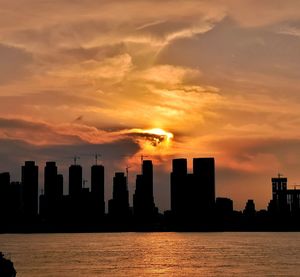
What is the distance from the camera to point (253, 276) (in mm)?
162000

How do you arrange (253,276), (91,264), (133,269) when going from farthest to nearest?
(91,264) < (133,269) < (253,276)

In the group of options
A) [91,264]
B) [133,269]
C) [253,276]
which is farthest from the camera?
[91,264]

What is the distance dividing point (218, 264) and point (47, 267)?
4470 cm

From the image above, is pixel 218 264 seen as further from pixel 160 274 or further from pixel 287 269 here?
pixel 160 274

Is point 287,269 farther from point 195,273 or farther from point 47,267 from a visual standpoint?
point 47,267

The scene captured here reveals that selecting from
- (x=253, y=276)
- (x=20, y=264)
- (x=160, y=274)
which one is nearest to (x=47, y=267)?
(x=20, y=264)

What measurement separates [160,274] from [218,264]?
36996 millimetres

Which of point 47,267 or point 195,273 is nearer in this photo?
point 195,273

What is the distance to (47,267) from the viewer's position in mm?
185500

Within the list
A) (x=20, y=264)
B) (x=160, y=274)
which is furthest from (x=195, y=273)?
(x=20, y=264)

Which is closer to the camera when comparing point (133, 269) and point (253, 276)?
point (253, 276)

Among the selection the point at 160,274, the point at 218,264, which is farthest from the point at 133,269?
the point at 218,264

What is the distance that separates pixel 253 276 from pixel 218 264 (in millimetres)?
36160

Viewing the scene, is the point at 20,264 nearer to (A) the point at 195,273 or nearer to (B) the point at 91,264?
(B) the point at 91,264
